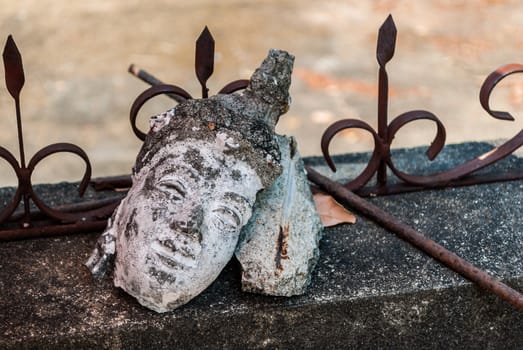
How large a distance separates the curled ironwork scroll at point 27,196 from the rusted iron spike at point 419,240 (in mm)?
610

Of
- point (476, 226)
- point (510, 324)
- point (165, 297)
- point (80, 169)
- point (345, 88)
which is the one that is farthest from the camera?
point (345, 88)

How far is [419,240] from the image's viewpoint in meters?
2.54

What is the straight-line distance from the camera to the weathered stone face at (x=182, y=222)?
→ 2.19m

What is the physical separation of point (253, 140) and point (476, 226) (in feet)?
2.39

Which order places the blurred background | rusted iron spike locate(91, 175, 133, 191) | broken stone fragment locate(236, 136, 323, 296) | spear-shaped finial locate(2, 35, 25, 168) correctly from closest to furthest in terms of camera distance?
1. broken stone fragment locate(236, 136, 323, 296)
2. spear-shaped finial locate(2, 35, 25, 168)
3. rusted iron spike locate(91, 175, 133, 191)
4. the blurred background

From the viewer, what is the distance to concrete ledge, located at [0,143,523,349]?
226cm

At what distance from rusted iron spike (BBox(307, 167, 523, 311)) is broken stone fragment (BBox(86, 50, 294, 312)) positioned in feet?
1.44

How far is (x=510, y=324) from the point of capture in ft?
8.04

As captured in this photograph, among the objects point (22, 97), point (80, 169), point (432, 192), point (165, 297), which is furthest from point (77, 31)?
point (165, 297)

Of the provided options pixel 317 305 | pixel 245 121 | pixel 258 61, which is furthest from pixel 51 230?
pixel 258 61

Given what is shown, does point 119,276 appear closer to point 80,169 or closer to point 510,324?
point 510,324

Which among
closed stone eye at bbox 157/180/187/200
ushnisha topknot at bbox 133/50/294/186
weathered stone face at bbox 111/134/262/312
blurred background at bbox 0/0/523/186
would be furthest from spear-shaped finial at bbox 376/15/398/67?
blurred background at bbox 0/0/523/186

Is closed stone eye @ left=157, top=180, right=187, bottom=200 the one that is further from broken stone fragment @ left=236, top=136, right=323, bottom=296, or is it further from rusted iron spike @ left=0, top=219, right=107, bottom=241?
rusted iron spike @ left=0, top=219, right=107, bottom=241

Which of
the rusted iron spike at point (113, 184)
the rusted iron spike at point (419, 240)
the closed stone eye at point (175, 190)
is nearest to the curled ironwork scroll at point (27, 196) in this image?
the rusted iron spike at point (113, 184)
